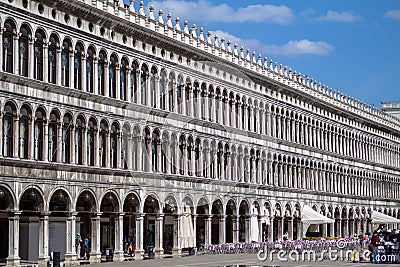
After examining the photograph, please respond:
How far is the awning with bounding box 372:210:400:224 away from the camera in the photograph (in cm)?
7919

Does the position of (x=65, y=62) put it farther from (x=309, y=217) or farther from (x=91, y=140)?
(x=309, y=217)

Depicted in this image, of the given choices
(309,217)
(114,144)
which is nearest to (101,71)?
(114,144)

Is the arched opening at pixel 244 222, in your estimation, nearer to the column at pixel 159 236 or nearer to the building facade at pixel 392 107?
the column at pixel 159 236

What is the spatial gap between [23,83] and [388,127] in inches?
2433

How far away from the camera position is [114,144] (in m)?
44.3

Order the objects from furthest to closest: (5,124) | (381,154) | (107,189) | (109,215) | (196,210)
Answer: (381,154) → (196,210) → (109,215) → (107,189) → (5,124)

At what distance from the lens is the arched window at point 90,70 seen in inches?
1665

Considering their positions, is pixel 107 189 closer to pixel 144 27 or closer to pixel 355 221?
pixel 144 27

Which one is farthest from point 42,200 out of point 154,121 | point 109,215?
point 154,121

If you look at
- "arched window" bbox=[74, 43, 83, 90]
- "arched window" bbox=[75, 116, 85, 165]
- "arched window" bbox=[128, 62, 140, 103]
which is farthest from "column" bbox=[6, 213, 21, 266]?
"arched window" bbox=[128, 62, 140, 103]

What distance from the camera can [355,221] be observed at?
81812 millimetres

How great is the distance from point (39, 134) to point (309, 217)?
106 feet

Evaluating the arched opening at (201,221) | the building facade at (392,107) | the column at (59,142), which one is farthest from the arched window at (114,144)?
the building facade at (392,107)

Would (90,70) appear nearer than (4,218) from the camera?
No
